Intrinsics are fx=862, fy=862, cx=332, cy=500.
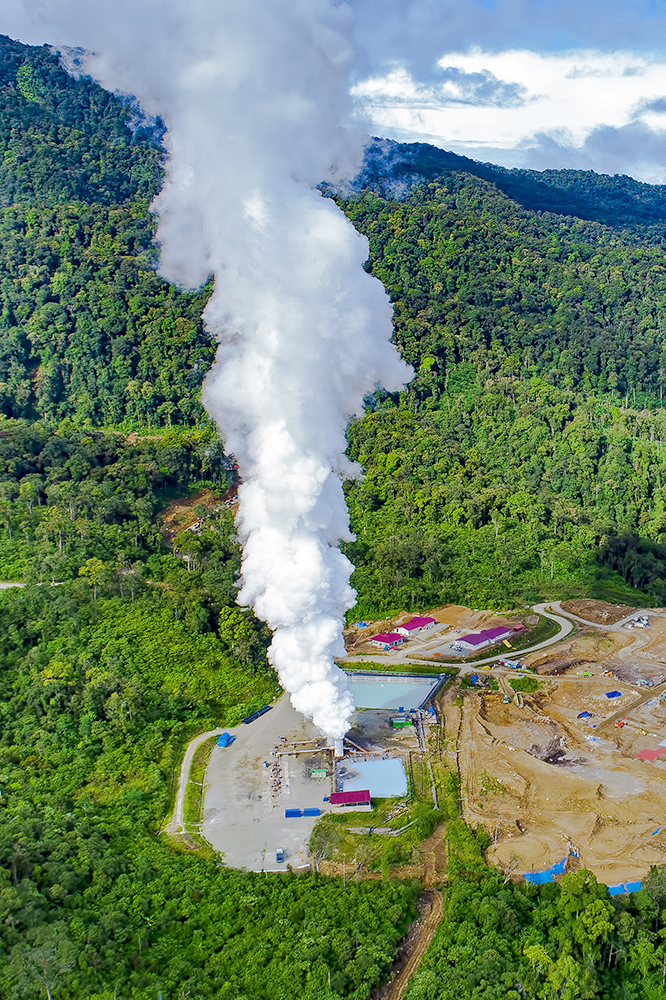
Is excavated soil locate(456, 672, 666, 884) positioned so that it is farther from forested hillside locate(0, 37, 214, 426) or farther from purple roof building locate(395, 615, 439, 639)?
forested hillside locate(0, 37, 214, 426)

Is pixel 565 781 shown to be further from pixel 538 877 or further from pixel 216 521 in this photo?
pixel 216 521

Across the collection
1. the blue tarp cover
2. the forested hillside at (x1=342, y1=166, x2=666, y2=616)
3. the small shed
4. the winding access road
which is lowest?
the blue tarp cover

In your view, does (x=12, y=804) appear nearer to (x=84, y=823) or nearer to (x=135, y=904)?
(x=84, y=823)

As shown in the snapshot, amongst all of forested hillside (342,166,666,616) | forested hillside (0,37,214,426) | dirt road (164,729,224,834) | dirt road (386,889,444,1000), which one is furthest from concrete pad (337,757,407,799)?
forested hillside (0,37,214,426)

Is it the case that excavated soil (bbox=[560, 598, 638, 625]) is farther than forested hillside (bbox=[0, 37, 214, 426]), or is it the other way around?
forested hillside (bbox=[0, 37, 214, 426])

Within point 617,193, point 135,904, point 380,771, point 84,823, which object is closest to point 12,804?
point 84,823

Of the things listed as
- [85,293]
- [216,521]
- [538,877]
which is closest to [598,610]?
[216,521]
